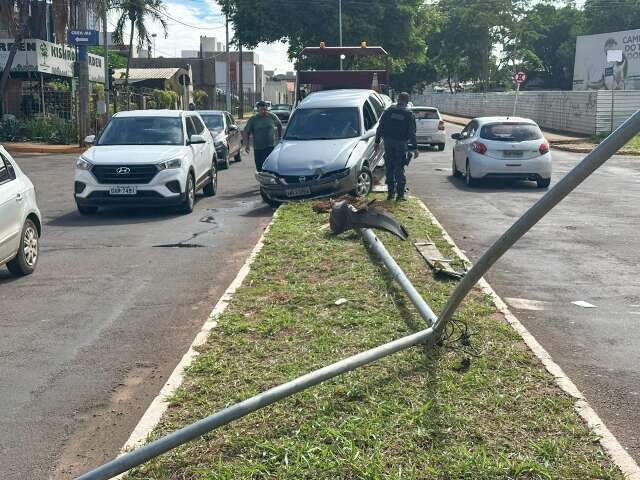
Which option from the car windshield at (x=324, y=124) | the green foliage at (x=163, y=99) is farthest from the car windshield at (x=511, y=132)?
the green foliage at (x=163, y=99)

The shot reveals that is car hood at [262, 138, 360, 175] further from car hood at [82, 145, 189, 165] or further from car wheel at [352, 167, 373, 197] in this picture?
car hood at [82, 145, 189, 165]

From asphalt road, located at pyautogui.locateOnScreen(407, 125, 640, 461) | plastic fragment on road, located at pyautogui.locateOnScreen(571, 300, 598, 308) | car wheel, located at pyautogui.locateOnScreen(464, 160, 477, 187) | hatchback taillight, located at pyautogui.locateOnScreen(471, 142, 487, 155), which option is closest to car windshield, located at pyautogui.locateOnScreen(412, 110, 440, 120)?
asphalt road, located at pyautogui.locateOnScreen(407, 125, 640, 461)

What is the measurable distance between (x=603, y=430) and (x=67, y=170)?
1947 cm

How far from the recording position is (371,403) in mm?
4715

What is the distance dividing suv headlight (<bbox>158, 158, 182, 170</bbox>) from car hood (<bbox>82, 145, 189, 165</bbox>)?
0.07 m

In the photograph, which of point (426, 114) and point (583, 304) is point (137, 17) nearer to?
point (426, 114)

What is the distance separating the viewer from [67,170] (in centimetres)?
2167

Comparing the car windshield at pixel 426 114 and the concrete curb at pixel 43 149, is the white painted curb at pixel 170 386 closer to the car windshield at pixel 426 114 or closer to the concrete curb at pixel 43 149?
the car windshield at pixel 426 114

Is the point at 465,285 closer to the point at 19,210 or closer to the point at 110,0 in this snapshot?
the point at 19,210

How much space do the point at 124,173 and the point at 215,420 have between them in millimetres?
9426

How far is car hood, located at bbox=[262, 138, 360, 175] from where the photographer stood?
45.1ft

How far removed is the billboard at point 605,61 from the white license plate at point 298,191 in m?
52.2

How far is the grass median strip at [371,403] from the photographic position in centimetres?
399

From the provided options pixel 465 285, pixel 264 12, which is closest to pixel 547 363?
pixel 465 285
